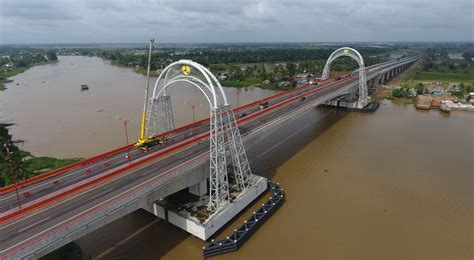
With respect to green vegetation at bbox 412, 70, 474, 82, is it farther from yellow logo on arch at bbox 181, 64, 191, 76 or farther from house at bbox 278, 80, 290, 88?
yellow logo on arch at bbox 181, 64, 191, 76

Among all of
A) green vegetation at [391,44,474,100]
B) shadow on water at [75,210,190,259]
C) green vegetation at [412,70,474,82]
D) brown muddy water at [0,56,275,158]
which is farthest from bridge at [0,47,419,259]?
green vegetation at [412,70,474,82]

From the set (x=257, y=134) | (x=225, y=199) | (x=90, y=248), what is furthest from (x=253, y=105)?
(x=90, y=248)

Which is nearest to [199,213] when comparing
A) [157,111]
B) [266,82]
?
[157,111]

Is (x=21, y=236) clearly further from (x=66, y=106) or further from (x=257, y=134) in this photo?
(x=66, y=106)

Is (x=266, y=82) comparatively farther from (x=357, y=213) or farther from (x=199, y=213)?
(x=199, y=213)

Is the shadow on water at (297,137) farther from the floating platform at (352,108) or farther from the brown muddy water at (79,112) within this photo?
the brown muddy water at (79,112)

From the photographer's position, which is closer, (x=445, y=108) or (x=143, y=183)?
(x=143, y=183)
